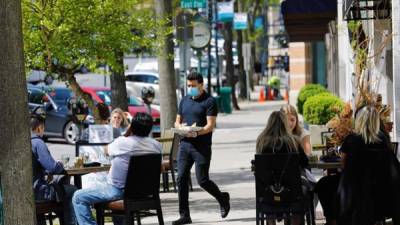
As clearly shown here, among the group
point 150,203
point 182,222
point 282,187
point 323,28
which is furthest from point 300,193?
point 323,28

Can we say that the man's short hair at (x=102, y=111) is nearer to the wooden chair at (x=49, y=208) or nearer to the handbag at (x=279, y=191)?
the wooden chair at (x=49, y=208)

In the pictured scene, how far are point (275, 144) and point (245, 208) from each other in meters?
4.20

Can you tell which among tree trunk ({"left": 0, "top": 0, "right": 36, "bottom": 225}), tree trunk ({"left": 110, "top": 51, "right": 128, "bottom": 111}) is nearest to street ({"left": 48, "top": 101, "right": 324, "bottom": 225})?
tree trunk ({"left": 110, "top": 51, "right": 128, "bottom": 111})

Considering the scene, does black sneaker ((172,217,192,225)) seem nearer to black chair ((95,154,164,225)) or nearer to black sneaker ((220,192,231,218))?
black sneaker ((220,192,231,218))

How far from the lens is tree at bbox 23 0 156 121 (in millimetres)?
14852

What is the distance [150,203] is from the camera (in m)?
12.0

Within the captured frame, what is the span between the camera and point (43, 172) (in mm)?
11914

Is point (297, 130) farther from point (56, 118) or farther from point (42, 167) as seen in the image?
point (56, 118)

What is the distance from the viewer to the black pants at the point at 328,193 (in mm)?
11398

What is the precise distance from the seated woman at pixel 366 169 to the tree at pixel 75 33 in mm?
5082

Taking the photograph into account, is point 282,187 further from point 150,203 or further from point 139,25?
point 139,25

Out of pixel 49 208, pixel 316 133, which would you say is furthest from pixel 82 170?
pixel 316 133

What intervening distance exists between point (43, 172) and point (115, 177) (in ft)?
2.42

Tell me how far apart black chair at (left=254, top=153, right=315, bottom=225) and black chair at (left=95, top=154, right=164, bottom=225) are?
111 cm
